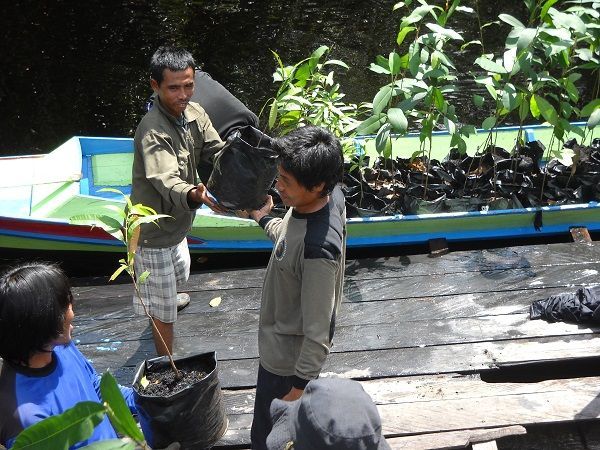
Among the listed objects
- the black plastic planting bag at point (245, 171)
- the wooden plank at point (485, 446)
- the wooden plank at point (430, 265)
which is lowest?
the wooden plank at point (485, 446)

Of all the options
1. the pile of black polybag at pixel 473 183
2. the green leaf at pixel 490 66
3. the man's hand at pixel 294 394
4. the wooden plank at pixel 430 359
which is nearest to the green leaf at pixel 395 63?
the green leaf at pixel 490 66

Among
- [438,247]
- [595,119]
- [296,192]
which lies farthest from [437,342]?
[296,192]

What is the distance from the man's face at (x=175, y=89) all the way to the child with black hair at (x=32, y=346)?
4.40 ft

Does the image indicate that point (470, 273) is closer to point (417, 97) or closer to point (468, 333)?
point (468, 333)

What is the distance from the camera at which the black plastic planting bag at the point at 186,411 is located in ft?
10.1

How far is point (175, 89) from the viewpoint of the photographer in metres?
3.27

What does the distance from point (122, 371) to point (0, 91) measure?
687cm

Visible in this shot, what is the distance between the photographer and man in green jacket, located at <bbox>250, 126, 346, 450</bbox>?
7.78ft

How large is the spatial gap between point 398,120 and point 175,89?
69.6 inches

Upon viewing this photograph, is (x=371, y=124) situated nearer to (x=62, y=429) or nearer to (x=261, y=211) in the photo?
(x=261, y=211)

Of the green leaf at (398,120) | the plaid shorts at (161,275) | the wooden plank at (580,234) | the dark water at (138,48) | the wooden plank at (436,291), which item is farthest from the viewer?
the dark water at (138,48)

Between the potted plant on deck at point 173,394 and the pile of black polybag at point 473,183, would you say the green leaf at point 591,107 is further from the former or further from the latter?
the potted plant on deck at point 173,394

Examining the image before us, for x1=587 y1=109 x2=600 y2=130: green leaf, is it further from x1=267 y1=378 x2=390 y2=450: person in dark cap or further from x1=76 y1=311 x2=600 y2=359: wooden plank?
x1=267 y1=378 x2=390 y2=450: person in dark cap

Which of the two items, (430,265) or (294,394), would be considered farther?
(430,265)
